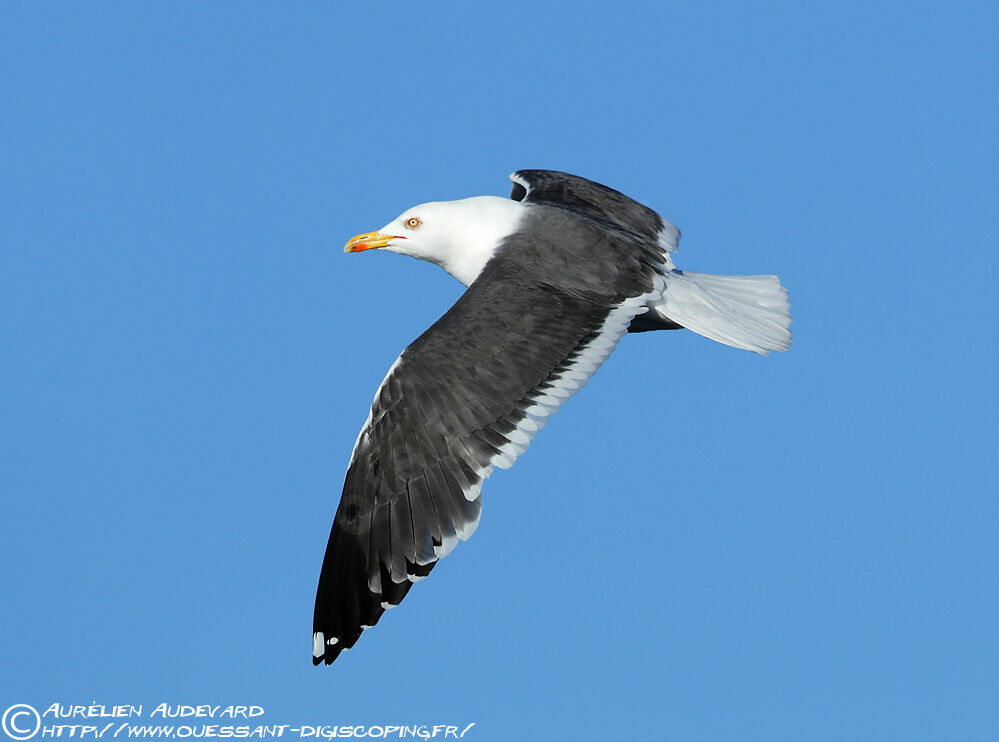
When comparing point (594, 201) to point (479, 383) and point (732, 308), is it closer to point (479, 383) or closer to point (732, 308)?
point (732, 308)

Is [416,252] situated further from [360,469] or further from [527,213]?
[360,469]

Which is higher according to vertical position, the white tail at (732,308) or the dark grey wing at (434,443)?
the white tail at (732,308)

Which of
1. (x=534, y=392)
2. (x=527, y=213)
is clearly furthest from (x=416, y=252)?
(x=534, y=392)

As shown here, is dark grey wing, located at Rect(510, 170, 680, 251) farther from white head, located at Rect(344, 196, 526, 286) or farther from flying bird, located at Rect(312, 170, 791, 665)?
flying bird, located at Rect(312, 170, 791, 665)

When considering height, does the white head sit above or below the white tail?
above

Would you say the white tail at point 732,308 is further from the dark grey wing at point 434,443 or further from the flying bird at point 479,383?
the dark grey wing at point 434,443

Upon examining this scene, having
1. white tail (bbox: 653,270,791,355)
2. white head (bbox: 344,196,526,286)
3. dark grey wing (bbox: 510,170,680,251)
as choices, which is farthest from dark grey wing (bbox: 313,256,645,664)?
dark grey wing (bbox: 510,170,680,251)

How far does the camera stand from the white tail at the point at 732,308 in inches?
273

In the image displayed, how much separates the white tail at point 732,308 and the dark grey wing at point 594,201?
43 cm

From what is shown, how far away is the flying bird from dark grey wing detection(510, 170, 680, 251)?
77 cm

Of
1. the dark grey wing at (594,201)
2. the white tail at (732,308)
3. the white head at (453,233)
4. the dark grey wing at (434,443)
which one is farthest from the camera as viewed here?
the dark grey wing at (594,201)

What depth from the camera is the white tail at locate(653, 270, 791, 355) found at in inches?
273

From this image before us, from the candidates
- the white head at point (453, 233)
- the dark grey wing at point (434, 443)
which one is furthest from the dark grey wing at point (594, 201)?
the dark grey wing at point (434, 443)

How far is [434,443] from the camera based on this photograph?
598 cm
